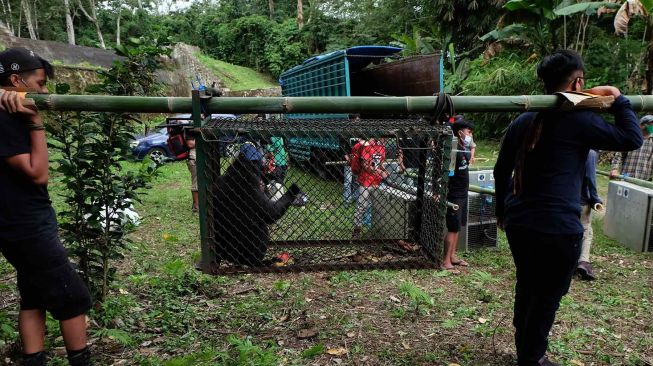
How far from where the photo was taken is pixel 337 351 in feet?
9.14

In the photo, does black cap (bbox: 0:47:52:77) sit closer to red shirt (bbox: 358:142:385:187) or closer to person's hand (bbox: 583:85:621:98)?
red shirt (bbox: 358:142:385:187)

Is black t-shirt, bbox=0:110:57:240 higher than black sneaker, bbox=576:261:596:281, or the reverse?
black t-shirt, bbox=0:110:57:240

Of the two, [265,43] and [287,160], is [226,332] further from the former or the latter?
[265,43]

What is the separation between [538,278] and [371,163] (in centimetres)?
105

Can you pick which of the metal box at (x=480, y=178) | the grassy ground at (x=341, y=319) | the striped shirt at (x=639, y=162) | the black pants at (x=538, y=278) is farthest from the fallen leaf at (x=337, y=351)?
the striped shirt at (x=639, y=162)

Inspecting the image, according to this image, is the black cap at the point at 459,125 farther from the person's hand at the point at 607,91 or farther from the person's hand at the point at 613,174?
the person's hand at the point at 607,91

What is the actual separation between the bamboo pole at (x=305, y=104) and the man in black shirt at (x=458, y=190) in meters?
2.56

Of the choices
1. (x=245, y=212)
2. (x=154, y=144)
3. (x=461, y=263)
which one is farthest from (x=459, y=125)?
(x=154, y=144)

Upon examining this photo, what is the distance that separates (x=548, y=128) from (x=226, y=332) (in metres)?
2.34

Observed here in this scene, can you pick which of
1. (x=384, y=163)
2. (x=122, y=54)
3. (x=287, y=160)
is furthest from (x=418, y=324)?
(x=122, y=54)

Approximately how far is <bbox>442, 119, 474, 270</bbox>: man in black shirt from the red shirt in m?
2.40

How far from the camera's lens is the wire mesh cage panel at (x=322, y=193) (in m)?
2.20

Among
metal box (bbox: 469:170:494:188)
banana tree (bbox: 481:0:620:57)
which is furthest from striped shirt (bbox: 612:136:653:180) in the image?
banana tree (bbox: 481:0:620:57)

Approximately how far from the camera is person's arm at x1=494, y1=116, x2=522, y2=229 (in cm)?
244
